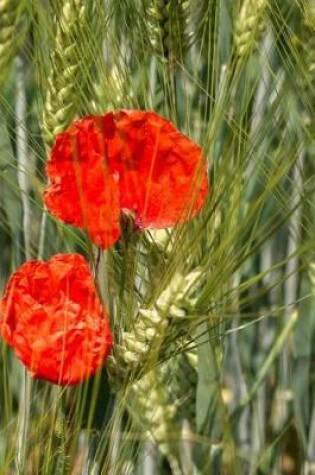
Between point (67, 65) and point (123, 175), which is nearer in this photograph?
point (123, 175)

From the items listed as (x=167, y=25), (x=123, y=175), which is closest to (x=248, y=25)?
(x=167, y=25)

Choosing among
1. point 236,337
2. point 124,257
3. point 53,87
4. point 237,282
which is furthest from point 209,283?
point 236,337

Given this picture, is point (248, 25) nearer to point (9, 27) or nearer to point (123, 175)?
point (9, 27)

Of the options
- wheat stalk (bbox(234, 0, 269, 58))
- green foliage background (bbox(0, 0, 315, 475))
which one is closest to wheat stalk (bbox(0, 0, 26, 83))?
green foliage background (bbox(0, 0, 315, 475))

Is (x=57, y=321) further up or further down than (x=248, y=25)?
further down

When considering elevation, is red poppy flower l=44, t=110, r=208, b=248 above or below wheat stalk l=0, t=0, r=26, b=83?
below

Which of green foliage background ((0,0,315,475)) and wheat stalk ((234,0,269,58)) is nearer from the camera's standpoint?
green foliage background ((0,0,315,475))

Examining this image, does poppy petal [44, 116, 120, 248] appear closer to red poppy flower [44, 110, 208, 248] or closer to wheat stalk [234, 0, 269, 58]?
red poppy flower [44, 110, 208, 248]
